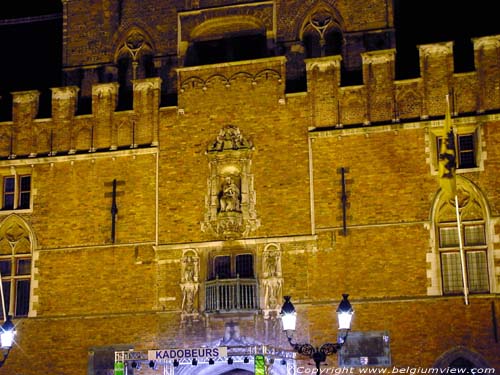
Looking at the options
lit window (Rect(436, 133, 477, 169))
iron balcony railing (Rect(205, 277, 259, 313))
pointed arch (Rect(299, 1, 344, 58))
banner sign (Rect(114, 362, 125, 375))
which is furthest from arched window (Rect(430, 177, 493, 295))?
banner sign (Rect(114, 362, 125, 375))

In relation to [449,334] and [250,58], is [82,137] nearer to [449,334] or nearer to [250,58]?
[250,58]

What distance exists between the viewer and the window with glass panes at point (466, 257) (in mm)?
25844

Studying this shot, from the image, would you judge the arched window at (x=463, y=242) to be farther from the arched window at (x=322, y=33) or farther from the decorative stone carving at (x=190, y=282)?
the decorative stone carving at (x=190, y=282)

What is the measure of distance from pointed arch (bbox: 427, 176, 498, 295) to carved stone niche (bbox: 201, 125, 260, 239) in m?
4.75

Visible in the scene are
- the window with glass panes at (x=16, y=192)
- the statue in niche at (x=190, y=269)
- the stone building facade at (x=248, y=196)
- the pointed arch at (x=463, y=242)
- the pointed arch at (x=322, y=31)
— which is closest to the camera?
the pointed arch at (x=463, y=242)

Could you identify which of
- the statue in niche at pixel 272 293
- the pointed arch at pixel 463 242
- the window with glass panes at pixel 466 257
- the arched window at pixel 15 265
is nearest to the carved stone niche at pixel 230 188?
the statue in niche at pixel 272 293

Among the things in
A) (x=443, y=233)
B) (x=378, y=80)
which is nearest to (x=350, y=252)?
(x=443, y=233)

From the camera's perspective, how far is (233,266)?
2745 centimetres

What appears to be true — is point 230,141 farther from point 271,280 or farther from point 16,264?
point 16,264

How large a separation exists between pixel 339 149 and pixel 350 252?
2.77 meters

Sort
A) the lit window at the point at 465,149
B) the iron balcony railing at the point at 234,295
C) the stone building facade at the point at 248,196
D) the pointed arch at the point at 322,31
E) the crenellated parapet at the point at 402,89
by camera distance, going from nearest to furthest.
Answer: the stone building facade at the point at 248,196, the lit window at the point at 465,149, the crenellated parapet at the point at 402,89, the iron balcony railing at the point at 234,295, the pointed arch at the point at 322,31

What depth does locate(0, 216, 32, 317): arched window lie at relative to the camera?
1135 inches

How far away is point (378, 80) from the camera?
27453 millimetres

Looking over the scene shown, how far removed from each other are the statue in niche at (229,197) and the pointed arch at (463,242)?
16.9ft
